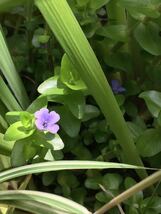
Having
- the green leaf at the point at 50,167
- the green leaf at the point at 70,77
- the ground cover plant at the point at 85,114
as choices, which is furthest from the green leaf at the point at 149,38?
the green leaf at the point at 50,167

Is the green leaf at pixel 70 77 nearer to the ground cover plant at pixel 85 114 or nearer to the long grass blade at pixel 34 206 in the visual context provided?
the ground cover plant at pixel 85 114

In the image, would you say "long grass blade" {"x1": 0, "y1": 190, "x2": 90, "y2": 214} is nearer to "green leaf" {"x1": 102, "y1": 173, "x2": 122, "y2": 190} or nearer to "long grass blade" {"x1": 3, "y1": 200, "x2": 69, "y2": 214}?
"long grass blade" {"x1": 3, "y1": 200, "x2": 69, "y2": 214}

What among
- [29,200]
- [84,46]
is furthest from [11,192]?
[84,46]

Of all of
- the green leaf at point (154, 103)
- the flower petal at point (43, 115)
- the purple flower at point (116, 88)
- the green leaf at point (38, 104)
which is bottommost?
the purple flower at point (116, 88)

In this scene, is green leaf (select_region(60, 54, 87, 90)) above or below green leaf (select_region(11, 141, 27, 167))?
above

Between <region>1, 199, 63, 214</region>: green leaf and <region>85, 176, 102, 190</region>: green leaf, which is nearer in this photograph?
<region>1, 199, 63, 214</region>: green leaf

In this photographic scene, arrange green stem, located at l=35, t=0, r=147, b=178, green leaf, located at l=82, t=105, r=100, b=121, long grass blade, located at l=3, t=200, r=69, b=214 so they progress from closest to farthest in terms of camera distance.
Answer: green stem, located at l=35, t=0, r=147, b=178, long grass blade, located at l=3, t=200, r=69, b=214, green leaf, located at l=82, t=105, r=100, b=121

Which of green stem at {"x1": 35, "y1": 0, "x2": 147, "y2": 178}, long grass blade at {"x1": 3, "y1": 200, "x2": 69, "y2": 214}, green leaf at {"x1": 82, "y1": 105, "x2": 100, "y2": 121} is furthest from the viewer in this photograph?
green leaf at {"x1": 82, "y1": 105, "x2": 100, "y2": 121}

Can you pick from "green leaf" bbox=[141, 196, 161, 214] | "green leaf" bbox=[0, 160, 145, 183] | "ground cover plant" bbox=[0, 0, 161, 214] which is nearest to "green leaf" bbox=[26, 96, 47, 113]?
"ground cover plant" bbox=[0, 0, 161, 214]
